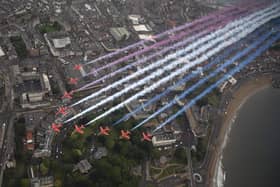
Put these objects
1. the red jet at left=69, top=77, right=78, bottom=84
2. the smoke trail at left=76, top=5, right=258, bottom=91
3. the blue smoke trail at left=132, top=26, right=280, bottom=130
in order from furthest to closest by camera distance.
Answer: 1. the smoke trail at left=76, top=5, right=258, bottom=91
2. the red jet at left=69, top=77, right=78, bottom=84
3. the blue smoke trail at left=132, top=26, right=280, bottom=130

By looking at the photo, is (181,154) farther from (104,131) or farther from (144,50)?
(144,50)

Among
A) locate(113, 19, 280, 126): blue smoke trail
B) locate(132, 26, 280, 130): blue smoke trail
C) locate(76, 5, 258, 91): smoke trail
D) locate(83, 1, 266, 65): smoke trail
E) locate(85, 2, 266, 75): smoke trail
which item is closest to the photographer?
locate(113, 19, 280, 126): blue smoke trail

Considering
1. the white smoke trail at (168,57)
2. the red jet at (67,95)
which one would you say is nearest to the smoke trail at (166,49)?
the white smoke trail at (168,57)

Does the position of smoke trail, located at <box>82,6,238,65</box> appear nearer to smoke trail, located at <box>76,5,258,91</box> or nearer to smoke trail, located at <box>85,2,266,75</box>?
smoke trail, located at <box>85,2,266,75</box>

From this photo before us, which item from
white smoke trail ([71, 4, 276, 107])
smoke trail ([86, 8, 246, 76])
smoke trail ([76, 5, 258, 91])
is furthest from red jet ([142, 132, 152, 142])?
smoke trail ([86, 8, 246, 76])

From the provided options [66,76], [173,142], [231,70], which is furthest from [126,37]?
[173,142]

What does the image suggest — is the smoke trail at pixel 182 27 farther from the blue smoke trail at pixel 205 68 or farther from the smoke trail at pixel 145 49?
the blue smoke trail at pixel 205 68

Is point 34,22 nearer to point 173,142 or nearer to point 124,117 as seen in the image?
point 124,117

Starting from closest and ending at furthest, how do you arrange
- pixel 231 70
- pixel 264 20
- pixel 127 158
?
1. pixel 127 158
2. pixel 231 70
3. pixel 264 20
